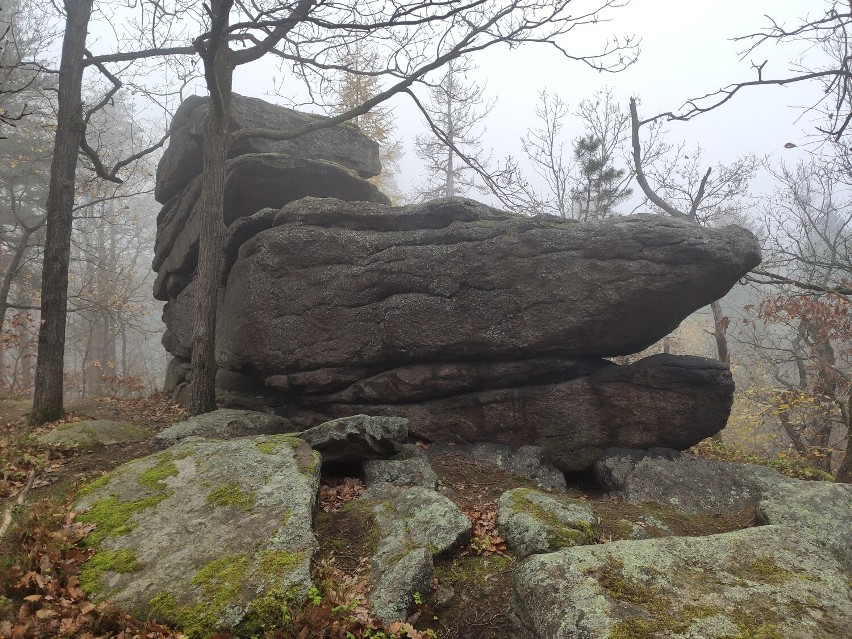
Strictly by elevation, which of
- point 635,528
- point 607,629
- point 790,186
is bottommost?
point 635,528

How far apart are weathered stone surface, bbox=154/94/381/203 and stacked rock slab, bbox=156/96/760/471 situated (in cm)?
430

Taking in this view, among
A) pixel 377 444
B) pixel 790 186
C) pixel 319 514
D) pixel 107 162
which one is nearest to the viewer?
pixel 319 514

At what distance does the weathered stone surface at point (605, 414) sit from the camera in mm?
9617

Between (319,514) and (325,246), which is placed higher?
(325,246)

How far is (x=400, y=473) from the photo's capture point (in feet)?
23.6

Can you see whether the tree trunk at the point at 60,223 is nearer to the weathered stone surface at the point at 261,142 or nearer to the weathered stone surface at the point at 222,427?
the weathered stone surface at the point at 261,142

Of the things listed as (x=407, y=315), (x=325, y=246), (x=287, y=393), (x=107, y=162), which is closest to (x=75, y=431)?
(x=287, y=393)

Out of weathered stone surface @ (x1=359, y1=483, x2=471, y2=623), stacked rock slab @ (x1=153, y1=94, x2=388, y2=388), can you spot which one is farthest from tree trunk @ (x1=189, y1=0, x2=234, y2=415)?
weathered stone surface @ (x1=359, y1=483, x2=471, y2=623)

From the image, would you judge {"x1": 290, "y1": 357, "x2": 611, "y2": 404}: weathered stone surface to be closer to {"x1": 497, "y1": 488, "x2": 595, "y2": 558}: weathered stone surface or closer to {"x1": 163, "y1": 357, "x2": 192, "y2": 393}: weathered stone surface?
{"x1": 497, "y1": 488, "x2": 595, "y2": 558}: weathered stone surface

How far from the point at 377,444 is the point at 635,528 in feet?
12.6

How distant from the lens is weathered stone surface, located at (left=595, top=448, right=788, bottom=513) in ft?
26.7

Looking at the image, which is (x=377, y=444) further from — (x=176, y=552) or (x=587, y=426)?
(x=587, y=426)

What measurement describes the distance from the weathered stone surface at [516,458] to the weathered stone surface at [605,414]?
0.86 ft

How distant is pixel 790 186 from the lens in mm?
21766
